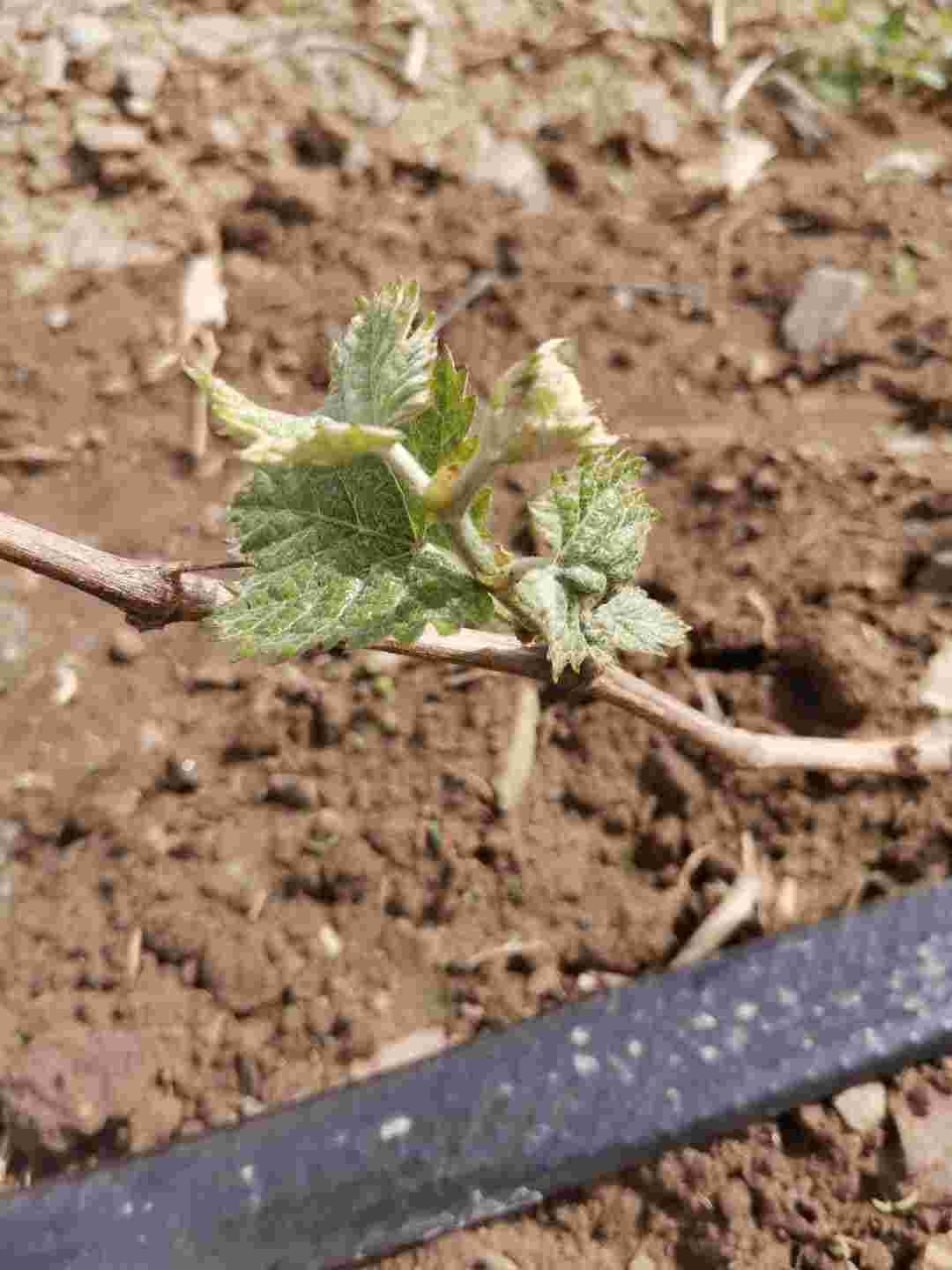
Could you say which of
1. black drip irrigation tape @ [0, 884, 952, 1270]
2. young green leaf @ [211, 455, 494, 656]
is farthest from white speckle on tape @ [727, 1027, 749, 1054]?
young green leaf @ [211, 455, 494, 656]

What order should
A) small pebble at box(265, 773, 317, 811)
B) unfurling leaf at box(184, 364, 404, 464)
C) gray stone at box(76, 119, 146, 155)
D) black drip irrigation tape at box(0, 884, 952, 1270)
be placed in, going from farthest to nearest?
gray stone at box(76, 119, 146, 155)
small pebble at box(265, 773, 317, 811)
black drip irrigation tape at box(0, 884, 952, 1270)
unfurling leaf at box(184, 364, 404, 464)

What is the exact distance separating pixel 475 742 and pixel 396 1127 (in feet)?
2.19

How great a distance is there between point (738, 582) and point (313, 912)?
0.93 meters

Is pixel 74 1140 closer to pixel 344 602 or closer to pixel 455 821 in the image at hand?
pixel 455 821

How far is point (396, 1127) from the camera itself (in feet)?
6.03

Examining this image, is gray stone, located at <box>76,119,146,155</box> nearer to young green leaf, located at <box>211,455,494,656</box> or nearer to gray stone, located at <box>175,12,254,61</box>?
gray stone, located at <box>175,12,254,61</box>

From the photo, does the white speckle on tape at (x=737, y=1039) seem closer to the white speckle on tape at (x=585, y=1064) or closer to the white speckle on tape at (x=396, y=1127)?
the white speckle on tape at (x=585, y=1064)

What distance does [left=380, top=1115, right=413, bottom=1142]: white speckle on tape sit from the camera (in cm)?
183

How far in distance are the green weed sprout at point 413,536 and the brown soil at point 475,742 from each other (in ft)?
2.33

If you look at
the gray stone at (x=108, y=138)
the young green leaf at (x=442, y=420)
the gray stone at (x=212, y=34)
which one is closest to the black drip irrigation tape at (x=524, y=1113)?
the young green leaf at (x=442, y=420)

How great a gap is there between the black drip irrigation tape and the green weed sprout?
87cm

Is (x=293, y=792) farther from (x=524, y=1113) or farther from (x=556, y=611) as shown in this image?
(x=556, y=611)

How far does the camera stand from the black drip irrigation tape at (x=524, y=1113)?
1.76m

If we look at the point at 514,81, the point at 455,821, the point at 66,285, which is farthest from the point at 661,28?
the point at 455,821
